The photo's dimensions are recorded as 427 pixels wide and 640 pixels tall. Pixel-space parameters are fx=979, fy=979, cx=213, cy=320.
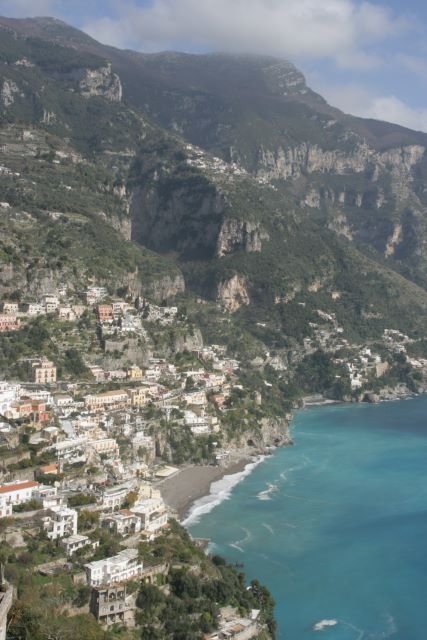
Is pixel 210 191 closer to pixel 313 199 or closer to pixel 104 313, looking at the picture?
pixel 313 199

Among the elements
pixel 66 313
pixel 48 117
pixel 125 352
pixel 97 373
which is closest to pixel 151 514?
pixel 97 373

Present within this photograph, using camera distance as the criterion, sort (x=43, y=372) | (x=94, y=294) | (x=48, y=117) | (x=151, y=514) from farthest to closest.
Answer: (x=48, y=117) → (x=94, y=294) → (x=43, y=372) → (x=151, y=514)

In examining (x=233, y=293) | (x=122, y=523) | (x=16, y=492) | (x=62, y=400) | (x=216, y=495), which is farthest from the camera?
(x=233, y=293)

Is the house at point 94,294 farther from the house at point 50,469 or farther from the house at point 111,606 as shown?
the house at point 111,606

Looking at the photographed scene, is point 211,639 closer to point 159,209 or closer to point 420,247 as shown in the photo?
point 159,209

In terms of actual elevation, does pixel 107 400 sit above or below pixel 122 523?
above

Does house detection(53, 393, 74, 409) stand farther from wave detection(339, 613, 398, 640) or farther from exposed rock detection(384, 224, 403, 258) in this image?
exposed rock detection(384, 224, 403, 258)

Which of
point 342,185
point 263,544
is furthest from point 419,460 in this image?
point 342,185
